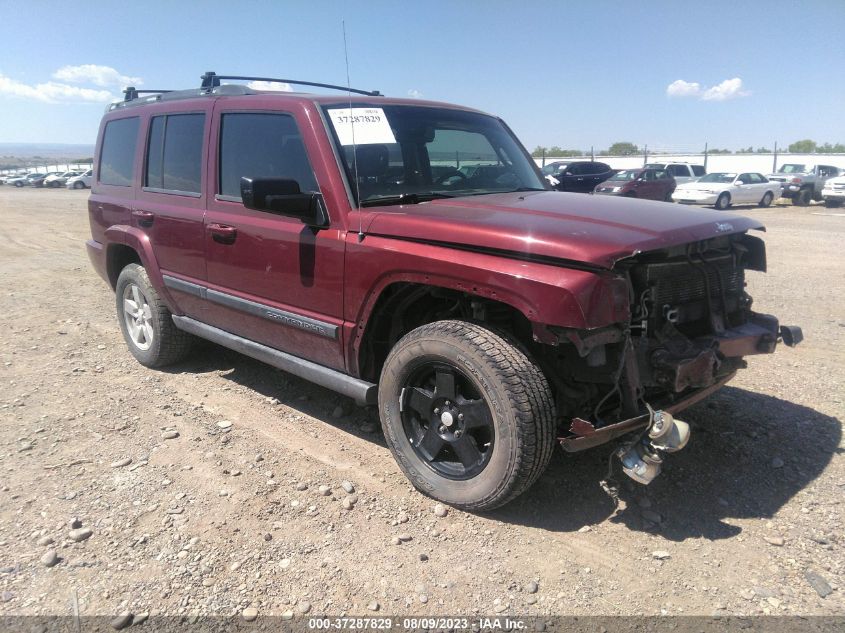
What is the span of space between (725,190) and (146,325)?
876 inches

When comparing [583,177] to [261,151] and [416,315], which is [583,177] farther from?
[416,315]

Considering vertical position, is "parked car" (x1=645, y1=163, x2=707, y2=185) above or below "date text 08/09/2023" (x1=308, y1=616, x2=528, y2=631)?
above

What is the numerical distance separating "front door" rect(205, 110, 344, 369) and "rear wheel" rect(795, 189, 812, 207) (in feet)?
89.4

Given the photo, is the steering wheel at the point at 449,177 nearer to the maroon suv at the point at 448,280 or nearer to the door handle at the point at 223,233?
the maroon suv at the point at 448,280

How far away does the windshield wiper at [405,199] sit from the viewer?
11.0 feet

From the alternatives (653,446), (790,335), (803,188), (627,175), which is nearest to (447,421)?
(653,446)

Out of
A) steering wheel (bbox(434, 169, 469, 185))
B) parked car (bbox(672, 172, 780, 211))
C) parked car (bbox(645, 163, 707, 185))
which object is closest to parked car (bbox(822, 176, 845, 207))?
parked car (bbox(672, 172, 780, 211))

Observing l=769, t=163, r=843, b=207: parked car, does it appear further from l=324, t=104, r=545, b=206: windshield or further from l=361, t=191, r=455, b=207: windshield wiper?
l=361, t=191, r=455, b=207: windshield wiper

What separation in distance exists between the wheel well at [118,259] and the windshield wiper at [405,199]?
2.80 m

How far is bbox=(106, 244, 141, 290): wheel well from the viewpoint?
526 cm

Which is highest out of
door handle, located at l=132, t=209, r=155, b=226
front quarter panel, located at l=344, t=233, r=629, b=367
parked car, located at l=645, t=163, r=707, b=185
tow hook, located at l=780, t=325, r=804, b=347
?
parked car, located at l=645, t=163, r=707, b=185

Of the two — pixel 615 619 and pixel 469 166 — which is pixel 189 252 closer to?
pixel 469 166

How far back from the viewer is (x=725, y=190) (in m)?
22.5

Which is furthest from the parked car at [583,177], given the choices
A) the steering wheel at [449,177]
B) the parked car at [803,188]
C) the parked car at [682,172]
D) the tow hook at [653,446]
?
the tow hook at [653,446]
